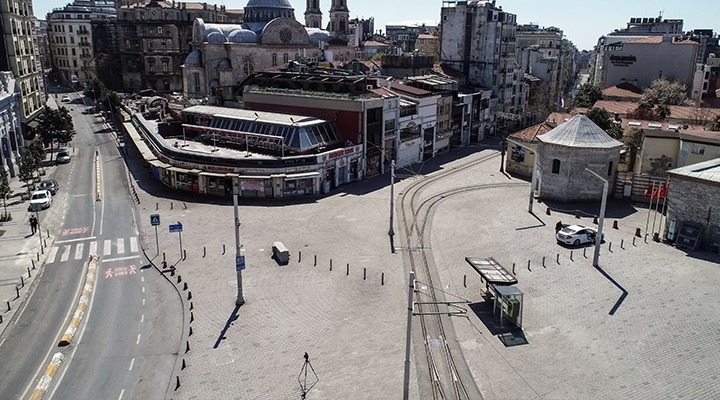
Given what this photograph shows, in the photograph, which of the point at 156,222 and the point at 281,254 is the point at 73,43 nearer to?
the point at 156,222

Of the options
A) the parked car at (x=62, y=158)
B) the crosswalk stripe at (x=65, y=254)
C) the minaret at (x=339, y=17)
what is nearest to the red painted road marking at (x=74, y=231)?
the crosswalk stripe at (x=65, y=254)

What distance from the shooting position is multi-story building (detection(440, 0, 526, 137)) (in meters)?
95.8

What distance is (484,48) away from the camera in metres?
96.0

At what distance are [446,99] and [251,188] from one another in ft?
121

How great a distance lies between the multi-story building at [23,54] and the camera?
71.9 meters

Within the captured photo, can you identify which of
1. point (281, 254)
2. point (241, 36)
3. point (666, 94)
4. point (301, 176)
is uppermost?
point (241, 36)

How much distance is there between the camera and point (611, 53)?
111m

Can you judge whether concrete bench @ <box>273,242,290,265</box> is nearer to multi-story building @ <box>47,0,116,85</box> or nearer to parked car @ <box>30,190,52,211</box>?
parked car @ <box>30,190,52,211</box>

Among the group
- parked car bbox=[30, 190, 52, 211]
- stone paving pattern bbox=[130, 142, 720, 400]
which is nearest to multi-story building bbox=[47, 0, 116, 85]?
parked car bbox=[30, 190, 52, 211]

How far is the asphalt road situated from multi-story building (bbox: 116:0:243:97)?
92.5 metres

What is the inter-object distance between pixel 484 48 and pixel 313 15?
5463 centimetres

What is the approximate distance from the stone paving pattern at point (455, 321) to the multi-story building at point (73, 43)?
4722 inches

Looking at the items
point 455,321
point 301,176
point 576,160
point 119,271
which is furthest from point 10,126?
point 576,160

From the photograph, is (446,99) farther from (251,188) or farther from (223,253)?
(223,253)
